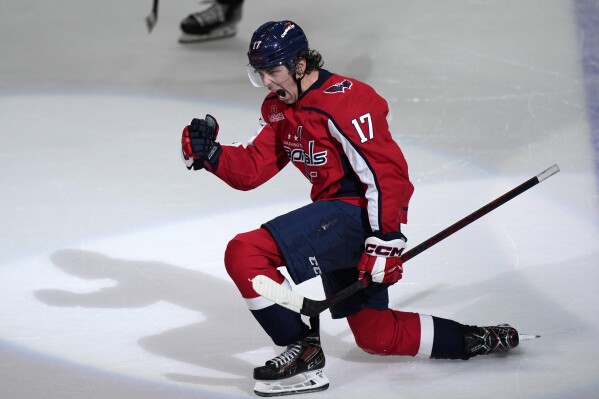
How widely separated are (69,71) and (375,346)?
333 cm

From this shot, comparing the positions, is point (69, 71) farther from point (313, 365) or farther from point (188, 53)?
point (313, 365)

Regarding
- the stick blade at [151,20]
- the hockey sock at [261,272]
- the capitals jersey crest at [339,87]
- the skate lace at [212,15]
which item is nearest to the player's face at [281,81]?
the capitals jersey crest at [339,87]

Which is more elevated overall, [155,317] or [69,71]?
[69,71]

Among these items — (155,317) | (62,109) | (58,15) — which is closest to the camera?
(155,317)

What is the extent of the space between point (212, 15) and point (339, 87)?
3546 millimetres

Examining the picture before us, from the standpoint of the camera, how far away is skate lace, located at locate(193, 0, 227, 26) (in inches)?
264

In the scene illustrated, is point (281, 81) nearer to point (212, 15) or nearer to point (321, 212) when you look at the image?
point (321, 212)

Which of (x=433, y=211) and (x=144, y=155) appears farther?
(x=144, y=155)

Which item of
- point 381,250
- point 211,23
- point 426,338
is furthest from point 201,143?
point 211,23

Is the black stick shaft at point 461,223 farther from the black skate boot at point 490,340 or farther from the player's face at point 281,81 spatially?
the player's face at point 281,81

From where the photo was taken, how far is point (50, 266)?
429 centimetres

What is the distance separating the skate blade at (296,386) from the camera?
3.36 metres

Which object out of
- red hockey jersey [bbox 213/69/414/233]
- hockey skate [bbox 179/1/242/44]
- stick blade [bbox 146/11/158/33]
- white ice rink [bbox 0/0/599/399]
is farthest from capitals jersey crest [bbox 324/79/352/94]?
hockey skate [bbox 179/1/242/44]

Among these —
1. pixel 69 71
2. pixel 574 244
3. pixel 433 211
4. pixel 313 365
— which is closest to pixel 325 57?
pixel 69 71
